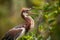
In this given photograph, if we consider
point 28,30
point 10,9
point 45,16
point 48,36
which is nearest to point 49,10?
point 45,16

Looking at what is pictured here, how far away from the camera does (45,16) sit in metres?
3.36

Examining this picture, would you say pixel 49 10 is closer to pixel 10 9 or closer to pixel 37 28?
pixel 37 28

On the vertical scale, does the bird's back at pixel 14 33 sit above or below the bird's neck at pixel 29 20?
below

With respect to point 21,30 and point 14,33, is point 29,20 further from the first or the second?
point 14,33

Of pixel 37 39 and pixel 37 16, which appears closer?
pixel 37 39

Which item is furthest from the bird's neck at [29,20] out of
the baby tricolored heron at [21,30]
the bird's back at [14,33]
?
the bird's back at [14,33]

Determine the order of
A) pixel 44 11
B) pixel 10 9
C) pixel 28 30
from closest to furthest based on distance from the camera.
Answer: pixel 44 11 → pixel 28 30 → pixel 10 9

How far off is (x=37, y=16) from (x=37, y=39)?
33 centimetres

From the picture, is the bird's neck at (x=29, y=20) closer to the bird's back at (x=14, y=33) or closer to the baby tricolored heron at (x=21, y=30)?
the baby tricolored heron at (x=21, y=30)

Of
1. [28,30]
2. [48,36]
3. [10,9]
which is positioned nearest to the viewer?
[48,36]

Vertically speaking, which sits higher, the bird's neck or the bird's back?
the bird's neck

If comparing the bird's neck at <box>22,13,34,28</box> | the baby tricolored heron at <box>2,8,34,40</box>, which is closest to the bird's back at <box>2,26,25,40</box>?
the baby tricolored heron at <box>2,8,34,40</box>

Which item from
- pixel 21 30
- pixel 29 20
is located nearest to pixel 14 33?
pixel 21 30

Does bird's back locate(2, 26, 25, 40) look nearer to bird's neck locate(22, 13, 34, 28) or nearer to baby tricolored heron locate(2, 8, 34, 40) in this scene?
baby tricolored heron locate(2, 8, 34, 40)
